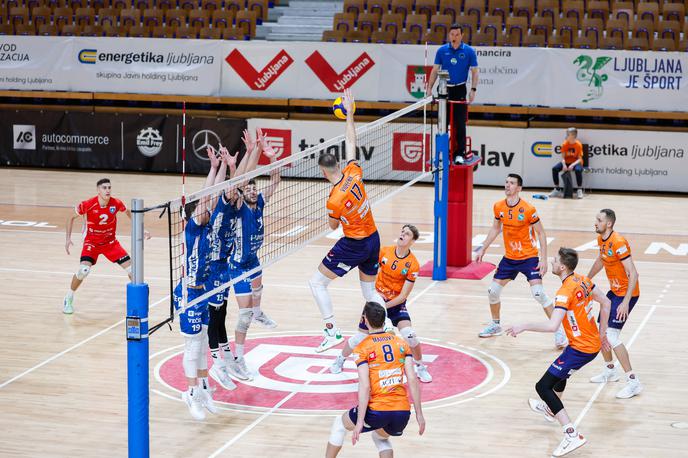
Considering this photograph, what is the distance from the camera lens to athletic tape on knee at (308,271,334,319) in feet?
38.6

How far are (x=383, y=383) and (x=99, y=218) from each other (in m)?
7.63

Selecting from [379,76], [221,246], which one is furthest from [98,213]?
[379,76]

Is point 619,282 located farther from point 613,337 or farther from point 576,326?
point 576,326

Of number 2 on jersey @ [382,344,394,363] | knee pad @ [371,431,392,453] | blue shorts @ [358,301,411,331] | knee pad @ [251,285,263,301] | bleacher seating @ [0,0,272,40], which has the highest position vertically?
bleacher seating @ [0,0,272,40]

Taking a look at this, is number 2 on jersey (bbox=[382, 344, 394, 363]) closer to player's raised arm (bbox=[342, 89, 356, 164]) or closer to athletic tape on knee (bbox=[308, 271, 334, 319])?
athletic tape on knee (bbox=[308, 271, 334, 319])

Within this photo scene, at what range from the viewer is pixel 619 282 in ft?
36.6

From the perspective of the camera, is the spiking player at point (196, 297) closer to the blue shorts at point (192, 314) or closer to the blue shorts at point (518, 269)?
the blue shorts at point (192, 314)

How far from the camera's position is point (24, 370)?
38.8 ft

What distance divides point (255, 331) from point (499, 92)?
1412 centimetres

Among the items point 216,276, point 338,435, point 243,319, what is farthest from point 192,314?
point 338,435

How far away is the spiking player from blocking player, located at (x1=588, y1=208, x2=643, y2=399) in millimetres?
4229

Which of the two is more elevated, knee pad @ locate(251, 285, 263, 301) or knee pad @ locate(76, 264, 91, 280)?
knee pad @ locate(251, 285, 263, 301)

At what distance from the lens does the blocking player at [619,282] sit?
35.8ft

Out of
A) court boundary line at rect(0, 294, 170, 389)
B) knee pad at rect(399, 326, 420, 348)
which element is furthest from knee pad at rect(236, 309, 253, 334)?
court boundary line at rect(0, 294, 170, 389)
